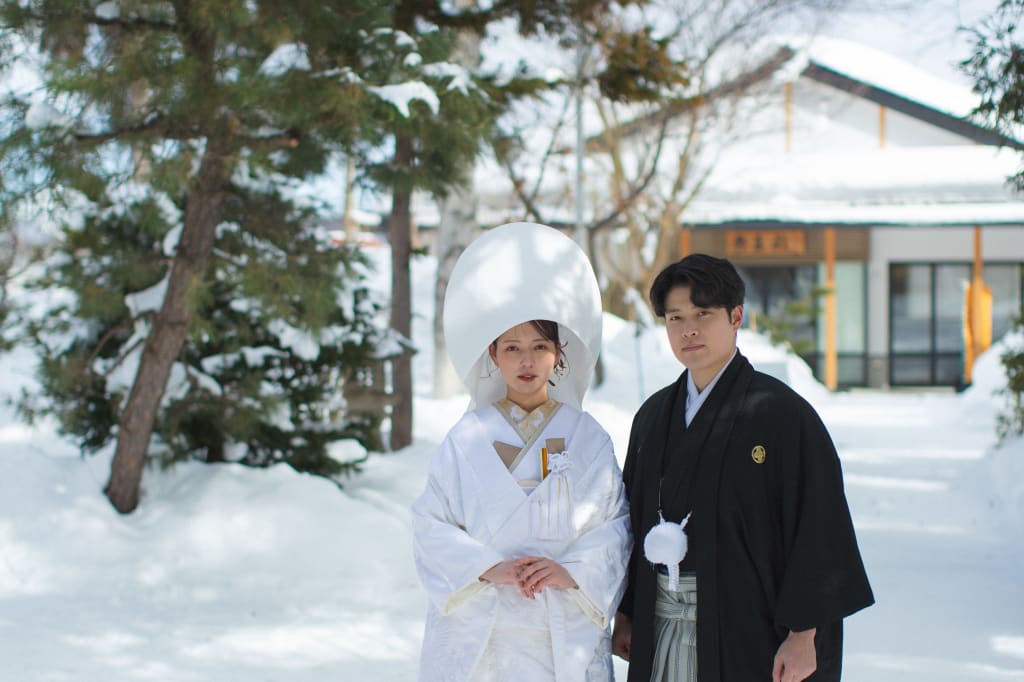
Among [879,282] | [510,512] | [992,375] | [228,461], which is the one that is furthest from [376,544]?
[879,282]

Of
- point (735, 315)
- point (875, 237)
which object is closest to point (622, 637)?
point (735, 315)

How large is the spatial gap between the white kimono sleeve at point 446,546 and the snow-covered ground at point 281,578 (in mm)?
1995

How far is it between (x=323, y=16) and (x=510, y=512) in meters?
3.76

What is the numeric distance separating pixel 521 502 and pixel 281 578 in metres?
3.48

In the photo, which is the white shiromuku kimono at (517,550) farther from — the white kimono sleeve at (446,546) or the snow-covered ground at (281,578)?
the snow-covered ground at (281,578)

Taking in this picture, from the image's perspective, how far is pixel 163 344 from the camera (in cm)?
588

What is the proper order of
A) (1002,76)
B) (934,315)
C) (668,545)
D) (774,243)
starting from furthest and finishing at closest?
1. (934,315)
2. (774,243)
3. (1002,76)
4. (668,545)

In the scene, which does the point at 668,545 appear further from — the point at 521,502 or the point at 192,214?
the point at 192,214

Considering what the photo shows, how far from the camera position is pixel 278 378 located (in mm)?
7113

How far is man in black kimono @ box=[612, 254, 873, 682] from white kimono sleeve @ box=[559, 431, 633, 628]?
0.22 ft

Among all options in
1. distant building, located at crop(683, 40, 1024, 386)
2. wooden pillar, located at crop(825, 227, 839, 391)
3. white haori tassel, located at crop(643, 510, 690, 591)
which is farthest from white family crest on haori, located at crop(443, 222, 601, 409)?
wooden pillar, located at crop(825, 227, 839, 391)

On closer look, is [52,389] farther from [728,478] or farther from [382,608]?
[728,478]

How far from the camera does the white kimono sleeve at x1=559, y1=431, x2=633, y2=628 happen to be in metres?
2.35

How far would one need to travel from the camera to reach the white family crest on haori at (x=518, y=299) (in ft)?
8.24
